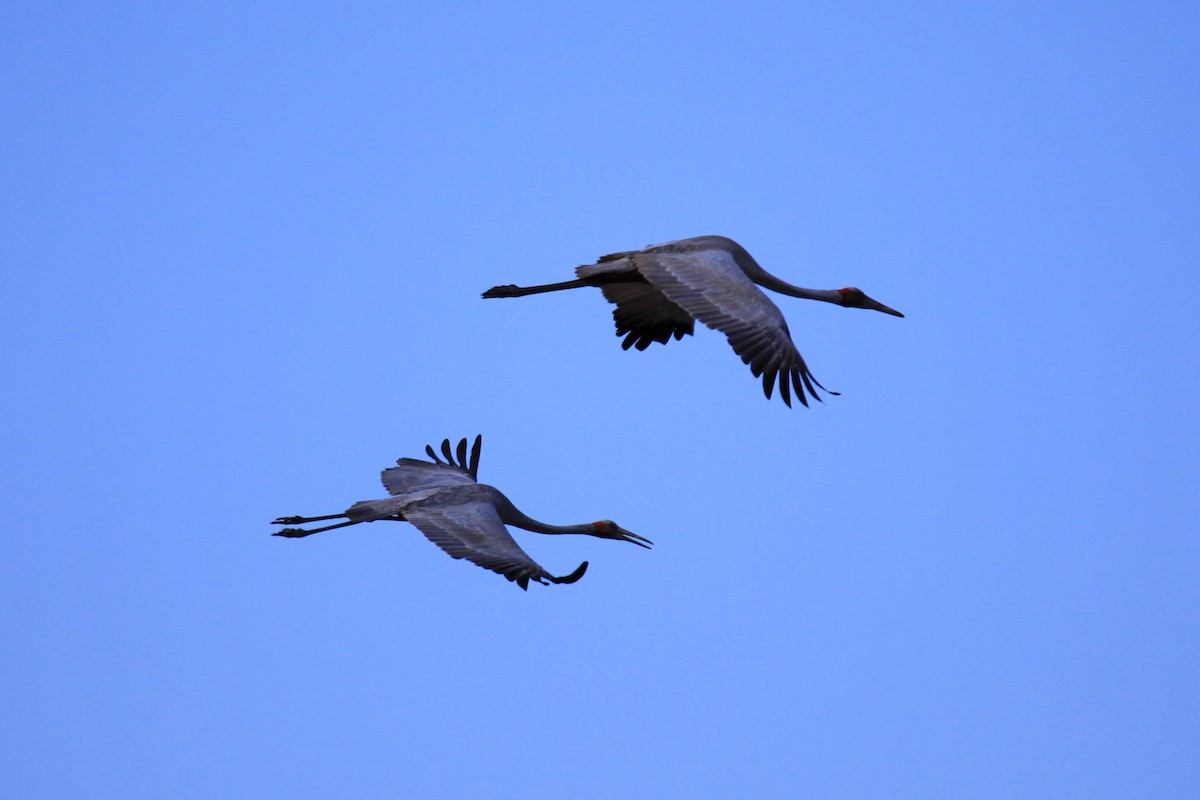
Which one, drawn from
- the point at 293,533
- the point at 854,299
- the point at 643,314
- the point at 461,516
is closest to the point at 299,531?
the point at 293,533

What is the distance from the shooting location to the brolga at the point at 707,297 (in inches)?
653

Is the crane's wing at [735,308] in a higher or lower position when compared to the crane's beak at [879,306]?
lower

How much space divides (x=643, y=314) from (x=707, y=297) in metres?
3.18

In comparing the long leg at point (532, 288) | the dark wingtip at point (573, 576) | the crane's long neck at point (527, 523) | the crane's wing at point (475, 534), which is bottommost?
the dark wingtip at point (573, 576)

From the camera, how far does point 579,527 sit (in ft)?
68.0

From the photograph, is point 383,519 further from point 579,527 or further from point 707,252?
point 707,252

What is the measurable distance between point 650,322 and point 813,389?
398 cm

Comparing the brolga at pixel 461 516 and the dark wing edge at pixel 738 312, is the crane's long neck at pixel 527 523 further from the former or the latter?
the dark wing edge at pixel 738 312

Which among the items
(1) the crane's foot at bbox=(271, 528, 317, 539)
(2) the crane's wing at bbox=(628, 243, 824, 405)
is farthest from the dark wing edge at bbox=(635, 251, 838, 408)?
(1) the crane's foot at bbox=(271, 528, 317, 539)

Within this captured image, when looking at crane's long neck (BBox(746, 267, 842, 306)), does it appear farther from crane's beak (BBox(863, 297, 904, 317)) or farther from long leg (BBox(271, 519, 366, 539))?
long leg (BBox(271, 519, 366, 539))

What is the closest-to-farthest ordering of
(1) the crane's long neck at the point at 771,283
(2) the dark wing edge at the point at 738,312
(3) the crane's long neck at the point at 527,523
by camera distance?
(2) the dark wing edge at the point at 738,312 < (1) the crane's long neck at the point at 771,283 < (3) the crane's long neck at the point at 527,523

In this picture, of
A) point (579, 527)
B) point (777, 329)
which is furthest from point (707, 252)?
point (579, 527)

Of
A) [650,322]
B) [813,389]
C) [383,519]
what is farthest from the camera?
[650,322]

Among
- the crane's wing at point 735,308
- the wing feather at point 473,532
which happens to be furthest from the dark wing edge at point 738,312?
the wing feather at point 473,532
